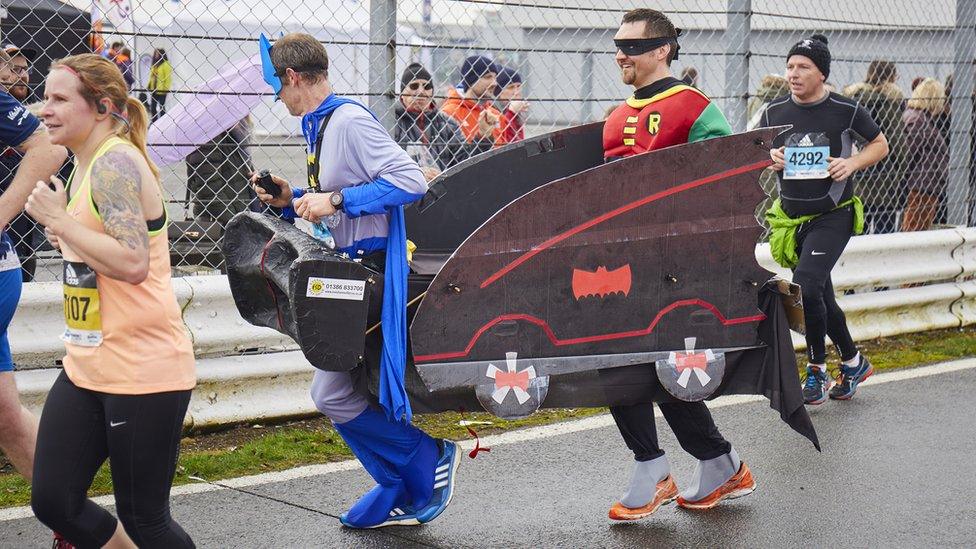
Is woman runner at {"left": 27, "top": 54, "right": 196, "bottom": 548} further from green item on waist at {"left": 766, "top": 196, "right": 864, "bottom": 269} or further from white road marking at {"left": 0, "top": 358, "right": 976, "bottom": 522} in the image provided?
green item on waist at {"left": 766, "top": 196, "right": 864, "bottom": 269}

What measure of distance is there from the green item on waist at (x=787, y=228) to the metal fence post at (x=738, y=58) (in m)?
0.99

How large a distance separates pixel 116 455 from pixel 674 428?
90.7 inches

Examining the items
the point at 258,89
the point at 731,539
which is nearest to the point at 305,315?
the point at 731,539

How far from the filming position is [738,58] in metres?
7.80

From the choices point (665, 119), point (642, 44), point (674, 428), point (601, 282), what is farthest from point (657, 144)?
point (674, 428)

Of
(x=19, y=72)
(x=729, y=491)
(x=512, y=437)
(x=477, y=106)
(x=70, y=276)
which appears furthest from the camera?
(x=477, y=106)

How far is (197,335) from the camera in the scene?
590 centimetres

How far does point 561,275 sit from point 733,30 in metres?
4.05

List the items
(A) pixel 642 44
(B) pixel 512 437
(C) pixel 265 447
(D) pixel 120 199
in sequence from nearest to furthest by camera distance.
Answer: (D) pixel 120 199 → (A) pixel 642 44 → (C) pixel 265 447 → (B) pixel 512 437

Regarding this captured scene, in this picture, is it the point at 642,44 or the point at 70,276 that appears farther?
the point at 642,44

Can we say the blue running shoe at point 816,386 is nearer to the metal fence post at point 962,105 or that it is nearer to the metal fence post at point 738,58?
the metal fence post at point 738,58

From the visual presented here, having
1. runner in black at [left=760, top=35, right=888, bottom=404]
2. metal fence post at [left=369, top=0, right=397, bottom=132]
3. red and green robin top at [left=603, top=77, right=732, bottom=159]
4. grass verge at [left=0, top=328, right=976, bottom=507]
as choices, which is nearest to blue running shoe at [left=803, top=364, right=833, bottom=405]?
runner in black at [left=760, top=35, right=888, bottom=404]

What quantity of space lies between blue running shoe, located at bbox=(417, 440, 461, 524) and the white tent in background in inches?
83.0

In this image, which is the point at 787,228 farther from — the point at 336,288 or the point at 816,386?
the point at 336,288
